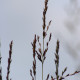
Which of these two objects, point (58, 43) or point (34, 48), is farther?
point (58, 43)

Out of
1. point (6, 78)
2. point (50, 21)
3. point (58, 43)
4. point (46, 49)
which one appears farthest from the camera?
point (50, 21)

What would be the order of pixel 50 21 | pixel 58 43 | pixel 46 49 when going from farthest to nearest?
pixel 50 21 < pixel 58 43 < pixel 46 49

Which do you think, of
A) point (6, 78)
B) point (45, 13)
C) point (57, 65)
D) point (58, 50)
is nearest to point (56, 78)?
point (57, 65)

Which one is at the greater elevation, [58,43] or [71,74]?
[58,43]

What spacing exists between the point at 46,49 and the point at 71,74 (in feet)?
1.84

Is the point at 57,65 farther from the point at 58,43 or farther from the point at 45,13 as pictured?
the point at 45,13

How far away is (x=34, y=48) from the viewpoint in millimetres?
2963

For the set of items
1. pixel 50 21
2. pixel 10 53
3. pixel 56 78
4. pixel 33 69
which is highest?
pixel 50 21

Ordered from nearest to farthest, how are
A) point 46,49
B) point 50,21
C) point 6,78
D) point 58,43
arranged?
point 6,78
point 46,49
point 58,43
point 50,21

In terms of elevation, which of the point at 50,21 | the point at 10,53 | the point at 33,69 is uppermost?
the point at 50,21

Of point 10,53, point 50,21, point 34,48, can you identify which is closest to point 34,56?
point 34,48

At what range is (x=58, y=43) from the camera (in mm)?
3387

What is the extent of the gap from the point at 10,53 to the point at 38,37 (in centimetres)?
72

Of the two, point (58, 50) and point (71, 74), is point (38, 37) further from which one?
point (71, 74)
